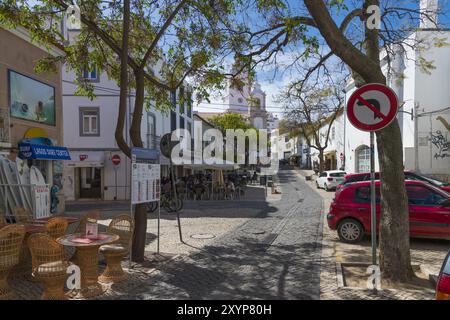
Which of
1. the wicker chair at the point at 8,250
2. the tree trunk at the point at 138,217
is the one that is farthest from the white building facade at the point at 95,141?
the wicker chair at the point at 8,250

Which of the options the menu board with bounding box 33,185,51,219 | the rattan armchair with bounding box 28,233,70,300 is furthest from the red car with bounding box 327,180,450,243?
the menu board with bounding box 33,185,51,219

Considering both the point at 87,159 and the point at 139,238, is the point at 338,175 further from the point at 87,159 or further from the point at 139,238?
the point at 139,238

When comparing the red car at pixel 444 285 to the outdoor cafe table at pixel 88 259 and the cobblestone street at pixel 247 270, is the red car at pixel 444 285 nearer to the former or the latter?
the cobblestone street at pixel 247 270

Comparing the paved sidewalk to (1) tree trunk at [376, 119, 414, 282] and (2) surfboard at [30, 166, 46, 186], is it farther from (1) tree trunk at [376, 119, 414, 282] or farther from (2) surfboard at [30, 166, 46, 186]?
(2) surfboard at [30, 166, 46, 186]

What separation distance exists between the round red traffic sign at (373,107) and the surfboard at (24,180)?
9.54m

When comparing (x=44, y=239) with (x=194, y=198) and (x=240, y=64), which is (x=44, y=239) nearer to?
(x=240, y=64)

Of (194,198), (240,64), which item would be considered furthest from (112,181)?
(240,64)

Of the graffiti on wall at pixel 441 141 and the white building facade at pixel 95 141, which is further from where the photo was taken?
the white building facade at pixel 95 141

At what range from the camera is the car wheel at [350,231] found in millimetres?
9141

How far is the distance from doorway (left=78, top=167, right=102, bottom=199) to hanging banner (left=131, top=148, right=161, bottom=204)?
51.6 ft

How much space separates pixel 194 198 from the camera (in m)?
21.5

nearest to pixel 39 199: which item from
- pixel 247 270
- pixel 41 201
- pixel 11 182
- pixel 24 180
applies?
pixel 41 201
